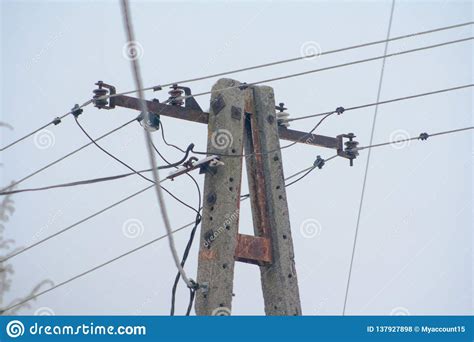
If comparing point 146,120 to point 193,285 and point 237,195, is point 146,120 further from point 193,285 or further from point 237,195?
point 237,195

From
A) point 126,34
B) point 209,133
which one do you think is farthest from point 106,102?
point 126,34

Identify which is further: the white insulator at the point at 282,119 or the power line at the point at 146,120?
the white insulator at the point at 282,119

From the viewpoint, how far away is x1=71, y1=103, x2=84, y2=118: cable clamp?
8484mm

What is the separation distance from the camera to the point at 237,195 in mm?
7602

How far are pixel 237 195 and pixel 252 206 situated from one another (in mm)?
514

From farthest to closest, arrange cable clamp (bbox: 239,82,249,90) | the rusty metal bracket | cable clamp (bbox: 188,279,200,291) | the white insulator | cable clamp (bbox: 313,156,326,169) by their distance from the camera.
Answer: cable clamp (bbox: 313,156,326,169), the white insulator, cable clamp (bbox: 239,82,249,90), the rusty metal bracket, cable clamp (bbox: 188,279,200,291)

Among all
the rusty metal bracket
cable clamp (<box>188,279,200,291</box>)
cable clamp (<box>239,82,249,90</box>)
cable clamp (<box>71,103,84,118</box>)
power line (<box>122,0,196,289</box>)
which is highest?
cable clamp (<box>71,103,84,118</box>)

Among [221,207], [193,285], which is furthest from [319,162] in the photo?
[193,285]

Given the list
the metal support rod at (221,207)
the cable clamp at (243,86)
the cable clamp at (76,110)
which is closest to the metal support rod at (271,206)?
the cable clamp at (243,86)

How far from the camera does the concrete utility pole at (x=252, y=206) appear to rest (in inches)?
290

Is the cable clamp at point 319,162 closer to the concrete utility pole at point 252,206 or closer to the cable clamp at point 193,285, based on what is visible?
the concrete utility pole at point 252,206

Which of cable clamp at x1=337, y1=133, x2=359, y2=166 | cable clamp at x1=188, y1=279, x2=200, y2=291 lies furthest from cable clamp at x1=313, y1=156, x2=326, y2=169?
cable clamp at x1=188, y1=279, x2=200, y2=291

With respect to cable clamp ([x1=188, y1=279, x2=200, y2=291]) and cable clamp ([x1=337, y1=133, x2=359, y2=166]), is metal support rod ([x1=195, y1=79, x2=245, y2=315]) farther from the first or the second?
cable clamp ([x1=337, y1=133, x2=359, y2=166])
